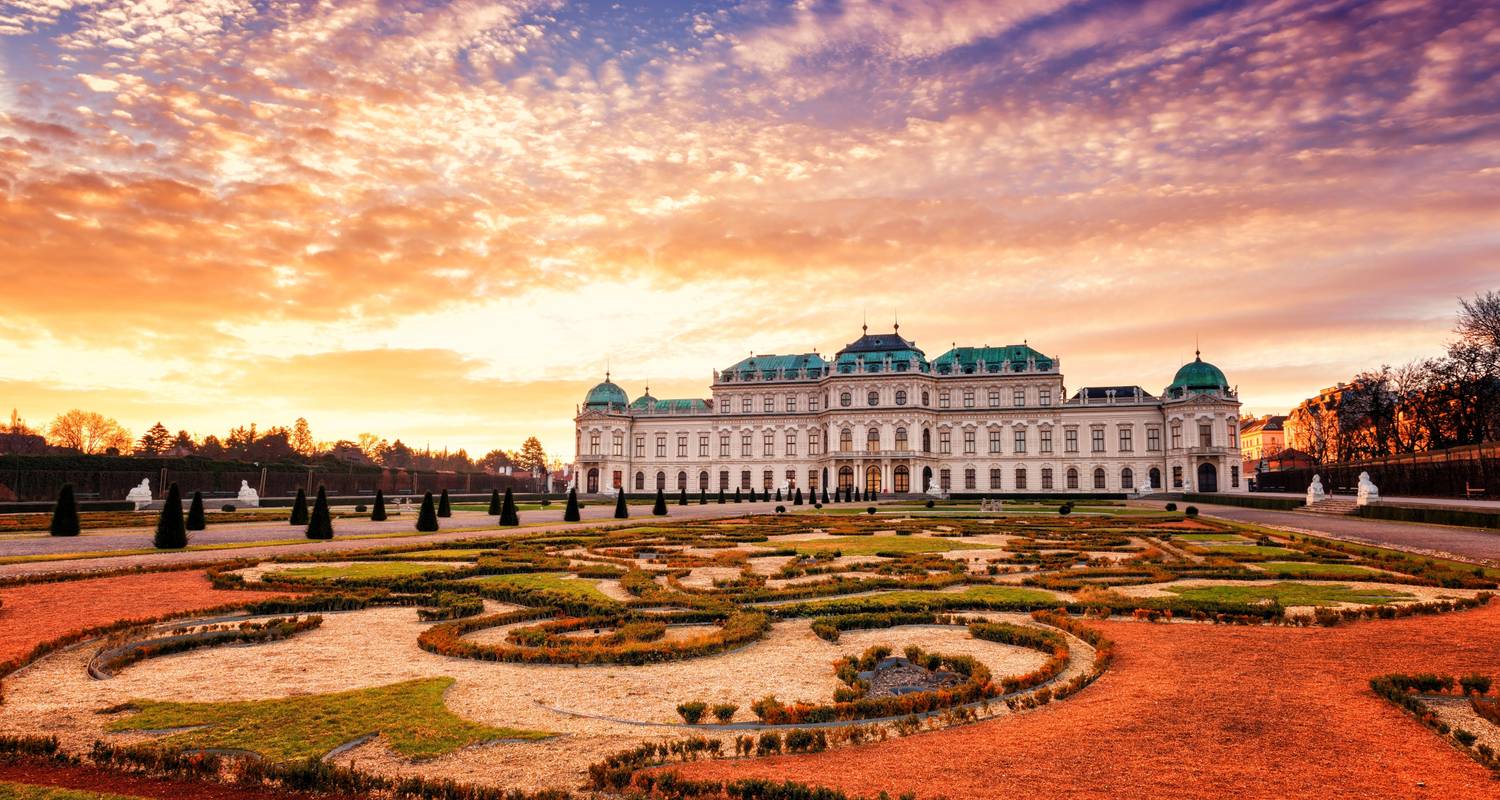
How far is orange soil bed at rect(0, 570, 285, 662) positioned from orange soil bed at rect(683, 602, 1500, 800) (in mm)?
8364

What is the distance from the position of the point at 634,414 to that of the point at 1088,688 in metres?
76.7

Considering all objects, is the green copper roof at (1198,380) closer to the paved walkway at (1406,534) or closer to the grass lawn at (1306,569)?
the paved walkway at (1406,534)

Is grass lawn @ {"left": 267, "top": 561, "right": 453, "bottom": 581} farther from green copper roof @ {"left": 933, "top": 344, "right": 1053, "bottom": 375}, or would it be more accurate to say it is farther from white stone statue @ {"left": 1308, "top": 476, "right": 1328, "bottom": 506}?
green copper roof @ {"left": 933, "top": 344, "right": 1053, "bottom": 375}

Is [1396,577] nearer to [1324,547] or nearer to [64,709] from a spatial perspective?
[1324,547]

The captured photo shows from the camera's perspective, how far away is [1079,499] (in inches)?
2215

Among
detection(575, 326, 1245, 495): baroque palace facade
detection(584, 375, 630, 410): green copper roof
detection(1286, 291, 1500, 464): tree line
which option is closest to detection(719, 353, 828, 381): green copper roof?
detection(575, 326, 1245, 495): baroque palace facade

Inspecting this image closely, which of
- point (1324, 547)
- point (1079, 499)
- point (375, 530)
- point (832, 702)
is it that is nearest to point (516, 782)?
point (832, 702)

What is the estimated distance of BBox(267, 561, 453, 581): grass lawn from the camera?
13.6 m

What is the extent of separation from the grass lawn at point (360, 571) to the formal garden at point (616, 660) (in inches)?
3.9

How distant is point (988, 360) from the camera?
76.8m

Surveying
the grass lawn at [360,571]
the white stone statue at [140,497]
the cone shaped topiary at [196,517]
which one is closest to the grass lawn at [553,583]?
the grass lawn at [360,571]

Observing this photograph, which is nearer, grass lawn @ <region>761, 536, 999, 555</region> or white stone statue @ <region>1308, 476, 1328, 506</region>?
grass lawn @ <region>761, 536, 999, 555</region>

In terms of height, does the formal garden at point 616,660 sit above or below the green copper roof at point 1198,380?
below

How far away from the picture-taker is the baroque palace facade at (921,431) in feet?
230
